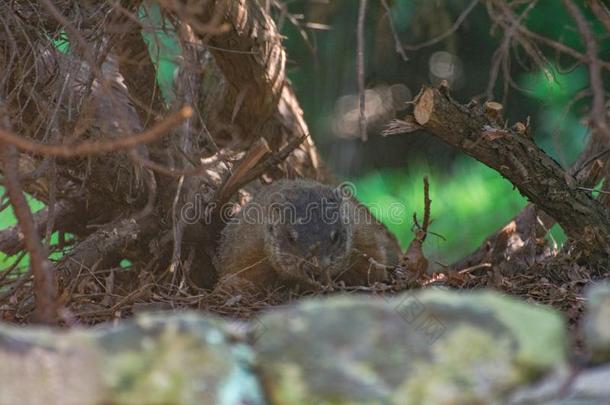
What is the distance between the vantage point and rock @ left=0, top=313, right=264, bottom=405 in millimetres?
1836

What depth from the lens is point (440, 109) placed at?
12.2 ft

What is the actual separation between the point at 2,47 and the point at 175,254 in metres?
1.21

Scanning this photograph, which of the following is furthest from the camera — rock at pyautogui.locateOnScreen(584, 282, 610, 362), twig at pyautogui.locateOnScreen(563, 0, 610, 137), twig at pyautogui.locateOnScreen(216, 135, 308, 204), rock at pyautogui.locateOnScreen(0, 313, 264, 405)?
twig at pyautogui.locateOnScreen(216, 135, 308, 204)

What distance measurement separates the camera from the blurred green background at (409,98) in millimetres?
7820

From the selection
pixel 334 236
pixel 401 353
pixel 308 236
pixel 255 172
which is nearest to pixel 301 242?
pixel 308 236

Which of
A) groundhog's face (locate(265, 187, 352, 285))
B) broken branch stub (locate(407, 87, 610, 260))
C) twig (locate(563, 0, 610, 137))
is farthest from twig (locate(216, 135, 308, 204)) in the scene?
twig (locate(563, 0, 610, 137))

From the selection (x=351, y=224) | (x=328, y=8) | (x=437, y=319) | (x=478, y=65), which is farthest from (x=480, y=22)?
(x=437, y=319)

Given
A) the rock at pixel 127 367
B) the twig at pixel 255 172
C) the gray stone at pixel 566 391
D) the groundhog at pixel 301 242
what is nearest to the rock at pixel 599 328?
the gray stone at pixel 566 391

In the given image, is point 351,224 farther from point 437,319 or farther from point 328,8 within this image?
point 328,8

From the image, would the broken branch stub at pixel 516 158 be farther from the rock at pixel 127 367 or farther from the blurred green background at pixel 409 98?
the blurred green background at pixel 409 98

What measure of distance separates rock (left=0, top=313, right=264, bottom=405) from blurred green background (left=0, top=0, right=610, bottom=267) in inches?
222

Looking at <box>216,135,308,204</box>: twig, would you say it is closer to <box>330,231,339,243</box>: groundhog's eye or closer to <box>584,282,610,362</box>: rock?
<box>330,231,339,243</box>: groundhog's eye

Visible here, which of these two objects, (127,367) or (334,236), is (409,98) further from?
(127,367)

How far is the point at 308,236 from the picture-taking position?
422cm
